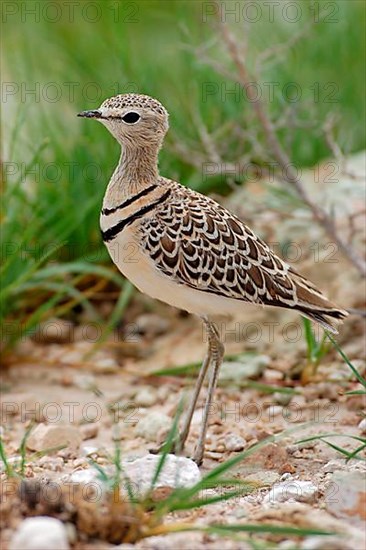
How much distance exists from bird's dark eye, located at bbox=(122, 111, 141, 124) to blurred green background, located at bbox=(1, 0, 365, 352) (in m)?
0.79

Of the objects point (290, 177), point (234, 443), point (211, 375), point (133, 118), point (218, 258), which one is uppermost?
point (133, 118)

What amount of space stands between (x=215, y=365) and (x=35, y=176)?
5.63ft

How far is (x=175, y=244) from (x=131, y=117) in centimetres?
44

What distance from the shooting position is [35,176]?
486 cm

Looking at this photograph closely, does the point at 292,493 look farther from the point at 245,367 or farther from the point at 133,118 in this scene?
the point at 245,367

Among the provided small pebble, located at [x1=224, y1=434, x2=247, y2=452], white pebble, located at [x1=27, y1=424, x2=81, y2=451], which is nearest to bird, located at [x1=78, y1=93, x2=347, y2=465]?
small pebble, located at [x1=224, y1=434, x2=247, y2=452]

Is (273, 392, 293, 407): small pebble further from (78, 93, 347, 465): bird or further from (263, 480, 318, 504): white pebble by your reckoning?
(263, 480, 318, 504): white pebble

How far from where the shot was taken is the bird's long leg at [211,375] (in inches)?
135

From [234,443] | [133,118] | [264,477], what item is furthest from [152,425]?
[133,118]

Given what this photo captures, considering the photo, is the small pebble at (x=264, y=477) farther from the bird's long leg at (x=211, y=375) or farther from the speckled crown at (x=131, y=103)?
the speckled crown at (x=131, y=103)

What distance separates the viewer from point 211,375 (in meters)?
3.55

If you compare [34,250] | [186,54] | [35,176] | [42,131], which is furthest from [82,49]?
[34,250]

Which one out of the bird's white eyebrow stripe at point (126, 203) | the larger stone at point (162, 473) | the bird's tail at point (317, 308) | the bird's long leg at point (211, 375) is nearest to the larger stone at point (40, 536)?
the larger stone at point (162, 473)

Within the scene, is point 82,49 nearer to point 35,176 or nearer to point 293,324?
point 35,176
